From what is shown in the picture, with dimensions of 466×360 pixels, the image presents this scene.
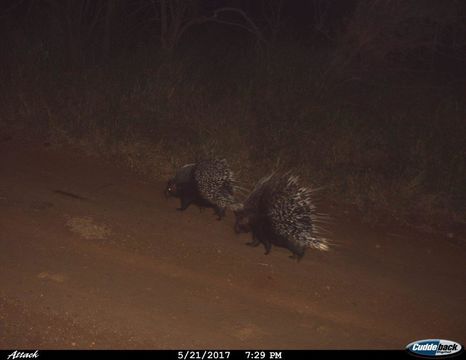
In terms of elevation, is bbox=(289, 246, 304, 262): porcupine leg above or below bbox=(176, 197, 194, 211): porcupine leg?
above

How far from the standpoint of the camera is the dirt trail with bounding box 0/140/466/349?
10.7 feet

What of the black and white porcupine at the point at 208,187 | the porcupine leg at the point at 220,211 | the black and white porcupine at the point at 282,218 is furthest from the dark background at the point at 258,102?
the black and white porcupine at the point at 282,218

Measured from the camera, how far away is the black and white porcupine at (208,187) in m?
5.34

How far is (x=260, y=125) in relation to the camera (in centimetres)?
759

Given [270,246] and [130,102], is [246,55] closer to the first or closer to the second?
[130,102]

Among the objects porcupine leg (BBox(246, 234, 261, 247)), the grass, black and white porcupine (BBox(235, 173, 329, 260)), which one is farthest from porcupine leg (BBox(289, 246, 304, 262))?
the grass

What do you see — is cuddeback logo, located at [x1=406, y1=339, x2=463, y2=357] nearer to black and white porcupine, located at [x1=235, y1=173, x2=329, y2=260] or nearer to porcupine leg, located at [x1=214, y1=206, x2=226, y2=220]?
black and white porcupine, located at [x1=235, y1=173, x2=329, y2=260]

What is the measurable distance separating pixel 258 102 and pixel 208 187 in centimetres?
313

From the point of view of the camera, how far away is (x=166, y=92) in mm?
7930

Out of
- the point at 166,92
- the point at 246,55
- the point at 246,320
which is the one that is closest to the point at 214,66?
the point at 246,55

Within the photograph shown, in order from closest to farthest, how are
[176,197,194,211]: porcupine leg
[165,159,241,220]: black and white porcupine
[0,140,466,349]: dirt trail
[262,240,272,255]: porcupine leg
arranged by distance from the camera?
[0,140,466,349]: dirt trail → [262,240,272,255]: porcupine leg → [165,159,241,220]: black and white porcupine → [176,197,194,211]: porcupine leg

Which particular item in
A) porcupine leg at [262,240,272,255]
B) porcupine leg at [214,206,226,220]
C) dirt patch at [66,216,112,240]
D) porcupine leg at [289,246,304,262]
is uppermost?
dirt patch at [66,216,112,240]

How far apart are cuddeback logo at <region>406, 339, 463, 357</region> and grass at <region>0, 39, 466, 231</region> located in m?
2.45

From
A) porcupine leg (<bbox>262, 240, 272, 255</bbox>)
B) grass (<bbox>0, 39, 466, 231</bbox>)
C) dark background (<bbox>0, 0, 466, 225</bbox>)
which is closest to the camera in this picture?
porcupine leg (<bbox>262, 240, 272, 255</bbox>)
